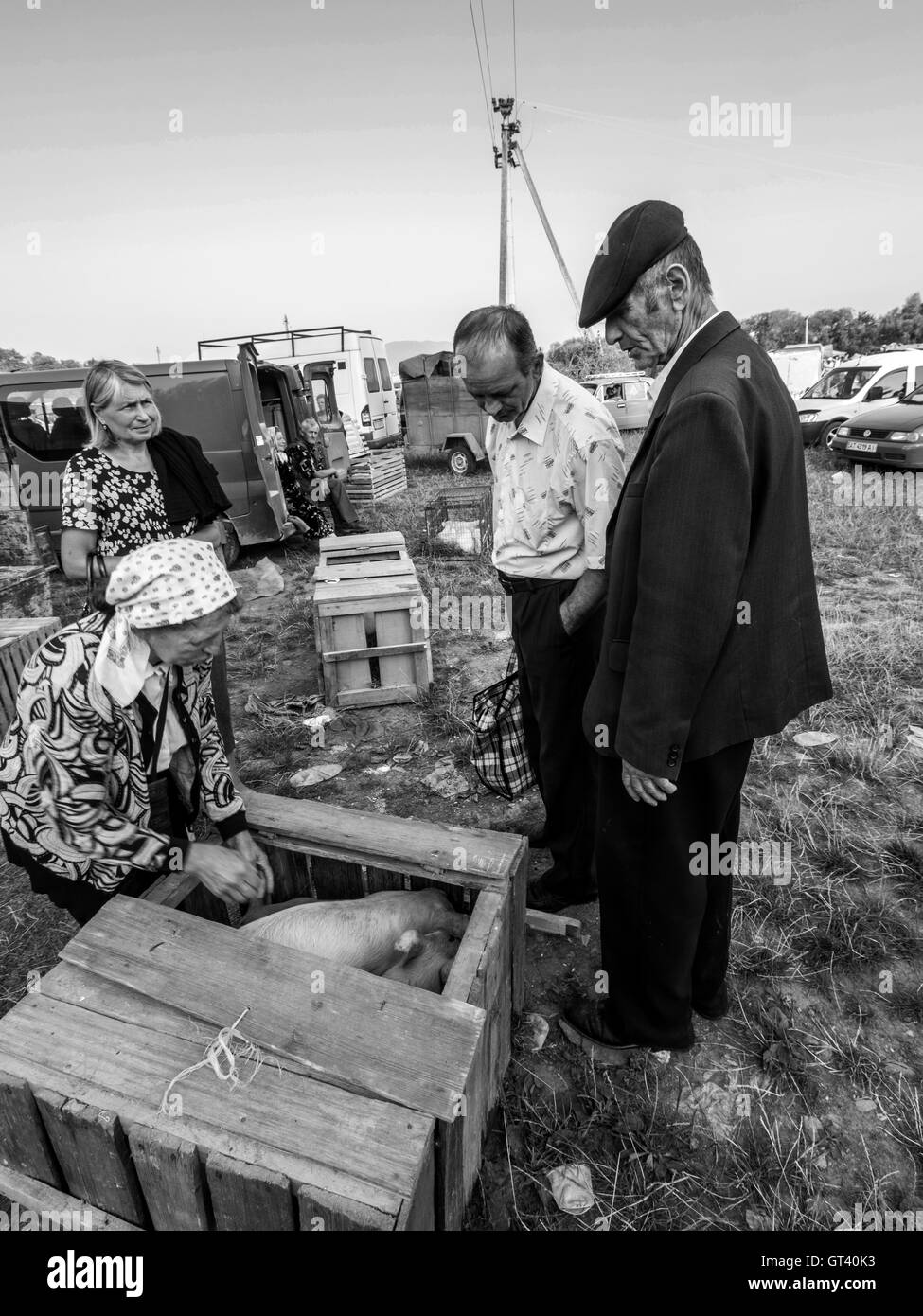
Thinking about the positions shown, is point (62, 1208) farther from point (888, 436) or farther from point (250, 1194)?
point (888, 436)

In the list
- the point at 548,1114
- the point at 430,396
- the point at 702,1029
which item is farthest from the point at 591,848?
the point at 430,396

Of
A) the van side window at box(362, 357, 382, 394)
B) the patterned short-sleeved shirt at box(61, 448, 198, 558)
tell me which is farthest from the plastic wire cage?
the van side window at box(362, 357, 382, 394)

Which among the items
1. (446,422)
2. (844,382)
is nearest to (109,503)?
(446,422)

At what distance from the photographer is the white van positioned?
13.1m

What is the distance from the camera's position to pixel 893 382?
13133 millimetres

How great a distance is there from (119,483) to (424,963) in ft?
6.71

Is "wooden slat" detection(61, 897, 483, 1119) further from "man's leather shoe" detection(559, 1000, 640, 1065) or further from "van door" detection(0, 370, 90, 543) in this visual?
"van door" detection(0, 370, 90, 543)

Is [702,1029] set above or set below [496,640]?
below

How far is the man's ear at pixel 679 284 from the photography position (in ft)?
4.92

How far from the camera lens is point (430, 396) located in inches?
569

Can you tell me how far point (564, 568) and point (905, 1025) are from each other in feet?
5.89

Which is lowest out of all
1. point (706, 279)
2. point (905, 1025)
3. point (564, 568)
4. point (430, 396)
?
point (905, 1025)

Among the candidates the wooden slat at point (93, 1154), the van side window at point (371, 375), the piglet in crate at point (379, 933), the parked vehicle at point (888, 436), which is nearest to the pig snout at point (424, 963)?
the piglet in crate at point (379, 933)
